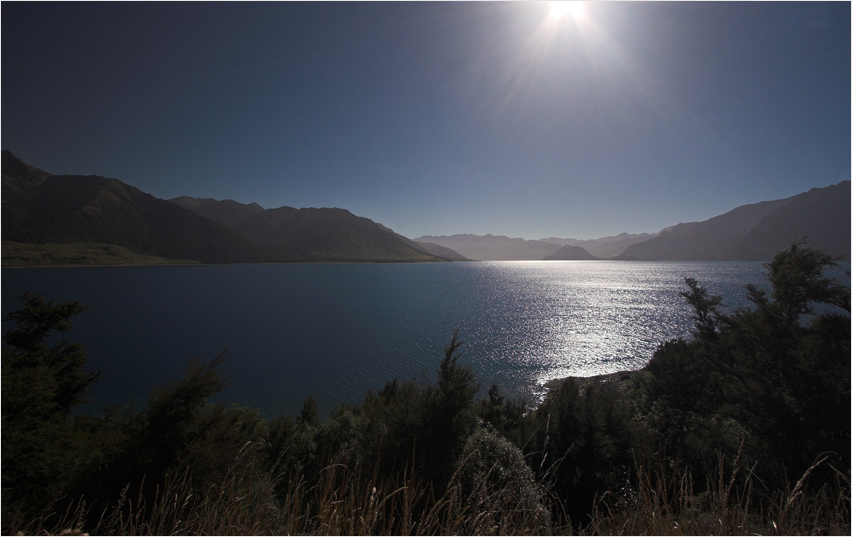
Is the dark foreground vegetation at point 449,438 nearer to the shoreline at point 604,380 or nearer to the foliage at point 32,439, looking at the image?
the foliage at point 32,439

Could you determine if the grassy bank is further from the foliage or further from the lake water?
the foliage

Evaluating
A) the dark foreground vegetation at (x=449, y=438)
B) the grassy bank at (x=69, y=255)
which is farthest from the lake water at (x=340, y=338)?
the grassy bank at (x=69, y=255)

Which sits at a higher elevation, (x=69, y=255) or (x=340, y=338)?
(x=69, y=255)

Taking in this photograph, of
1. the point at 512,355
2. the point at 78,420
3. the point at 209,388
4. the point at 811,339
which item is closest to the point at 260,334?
the point at 78,420

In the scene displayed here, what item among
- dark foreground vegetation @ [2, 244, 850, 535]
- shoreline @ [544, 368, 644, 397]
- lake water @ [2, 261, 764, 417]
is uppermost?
dark foreground vegetation @ [2, 244, 850, 535]

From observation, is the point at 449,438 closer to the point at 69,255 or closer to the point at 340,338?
the point at 340,338

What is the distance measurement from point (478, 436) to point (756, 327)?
15.6 metres

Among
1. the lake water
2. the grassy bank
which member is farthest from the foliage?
the grassy bank

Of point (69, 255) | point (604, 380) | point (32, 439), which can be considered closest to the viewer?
point (32, 439)

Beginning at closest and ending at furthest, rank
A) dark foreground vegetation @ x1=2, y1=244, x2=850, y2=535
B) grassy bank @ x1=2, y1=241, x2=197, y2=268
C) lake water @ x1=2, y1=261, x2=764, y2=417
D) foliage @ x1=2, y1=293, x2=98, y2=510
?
1. dark foreground vegetation @ x1=2, y1=244, x2=850, y2=535
2. foliage @ x1=2, y1=293, x2=98, y2=510
3. lake water @ x1=2, y1=261, x2=764, y2=417
4. grassy bank @ x1=2, y1=241, x2=197, y2=268

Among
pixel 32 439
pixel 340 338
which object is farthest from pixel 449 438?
pixel 340 338

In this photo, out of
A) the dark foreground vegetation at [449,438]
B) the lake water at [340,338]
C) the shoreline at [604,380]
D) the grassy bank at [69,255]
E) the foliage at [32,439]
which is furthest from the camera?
the grassy bank at [69,255]

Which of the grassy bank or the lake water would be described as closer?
the lake water

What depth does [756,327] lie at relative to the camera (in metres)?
15.9
